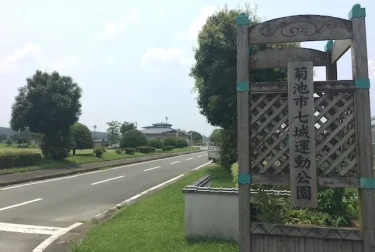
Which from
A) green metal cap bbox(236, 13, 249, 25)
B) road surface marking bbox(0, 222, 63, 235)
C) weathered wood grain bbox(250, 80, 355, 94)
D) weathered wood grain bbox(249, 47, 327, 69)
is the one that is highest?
green metal cap bbox(236, 13, 249, 25)

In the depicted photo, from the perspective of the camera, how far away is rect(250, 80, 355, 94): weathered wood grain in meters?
3.72

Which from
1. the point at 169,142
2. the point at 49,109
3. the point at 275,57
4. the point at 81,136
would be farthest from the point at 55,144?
the point at 169,142

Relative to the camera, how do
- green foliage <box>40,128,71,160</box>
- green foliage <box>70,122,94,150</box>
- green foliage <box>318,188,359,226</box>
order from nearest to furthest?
green foliage <box>318,188,359,226</box>
green foliage <box>40,128,71,160</box>
green foliage <box>70,122,94,150</box>

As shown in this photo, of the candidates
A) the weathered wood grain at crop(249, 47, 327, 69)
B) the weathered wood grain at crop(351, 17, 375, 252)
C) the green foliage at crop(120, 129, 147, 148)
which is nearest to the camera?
the weathered wood grain at crop(351, 17, 375, 252)

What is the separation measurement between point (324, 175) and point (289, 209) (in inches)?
44.4

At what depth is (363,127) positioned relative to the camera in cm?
371

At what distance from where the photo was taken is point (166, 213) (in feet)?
25.9

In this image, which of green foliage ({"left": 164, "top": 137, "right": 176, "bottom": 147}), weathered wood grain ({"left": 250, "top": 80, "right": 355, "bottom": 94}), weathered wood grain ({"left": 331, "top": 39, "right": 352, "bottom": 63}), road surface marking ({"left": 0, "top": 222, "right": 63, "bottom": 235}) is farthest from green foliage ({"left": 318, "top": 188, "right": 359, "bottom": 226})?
green foliage ({"left": 164, "top": 137, "right": 176, "bottom": 147})

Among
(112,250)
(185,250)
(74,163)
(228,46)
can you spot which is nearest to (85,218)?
(112,250)

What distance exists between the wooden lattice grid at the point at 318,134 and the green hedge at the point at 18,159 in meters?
17.8

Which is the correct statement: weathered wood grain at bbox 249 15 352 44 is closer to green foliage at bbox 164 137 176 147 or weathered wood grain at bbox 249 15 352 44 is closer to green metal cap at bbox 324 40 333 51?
green metal cap at bbox 324 40 333 51

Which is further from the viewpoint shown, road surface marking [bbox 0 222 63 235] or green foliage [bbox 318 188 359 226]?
road surface marking [bbox 0 222 63 235]

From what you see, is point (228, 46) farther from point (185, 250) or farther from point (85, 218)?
point (185, 250)

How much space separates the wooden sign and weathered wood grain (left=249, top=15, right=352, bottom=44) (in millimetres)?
345
